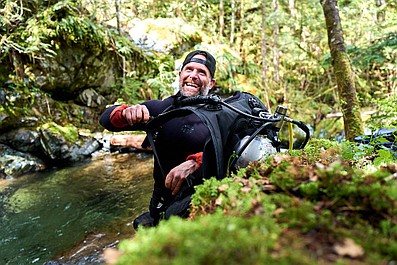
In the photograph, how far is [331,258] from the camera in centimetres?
77

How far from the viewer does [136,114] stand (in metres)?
2.71

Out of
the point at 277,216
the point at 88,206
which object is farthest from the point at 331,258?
the point at 88,206

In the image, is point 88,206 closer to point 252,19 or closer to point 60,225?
point 60,225

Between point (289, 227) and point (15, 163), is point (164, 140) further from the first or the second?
point (15, 163)

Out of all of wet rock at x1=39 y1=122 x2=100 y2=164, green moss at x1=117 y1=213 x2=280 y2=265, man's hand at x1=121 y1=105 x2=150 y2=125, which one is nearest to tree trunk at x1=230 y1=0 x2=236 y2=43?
wet rock at x1=39 y1=122 x2=100 y2=164

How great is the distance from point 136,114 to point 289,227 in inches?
79.3

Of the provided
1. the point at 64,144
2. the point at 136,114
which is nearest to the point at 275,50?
the point at 64,144

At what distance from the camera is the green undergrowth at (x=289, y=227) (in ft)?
2.46

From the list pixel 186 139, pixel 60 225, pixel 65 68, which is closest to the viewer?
pixel 186 139

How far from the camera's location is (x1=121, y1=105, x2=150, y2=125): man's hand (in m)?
2.71

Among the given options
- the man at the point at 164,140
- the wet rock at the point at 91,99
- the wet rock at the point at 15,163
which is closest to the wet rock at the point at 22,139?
the wet rock at the point at 15,163

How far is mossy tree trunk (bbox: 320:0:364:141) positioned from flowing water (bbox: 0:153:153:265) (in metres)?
4.22

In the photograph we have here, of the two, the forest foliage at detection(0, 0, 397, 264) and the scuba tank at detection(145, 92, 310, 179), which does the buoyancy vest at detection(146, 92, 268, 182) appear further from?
the forest foliage at detection(0, 0, 397, 264)

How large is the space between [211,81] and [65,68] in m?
8.38
